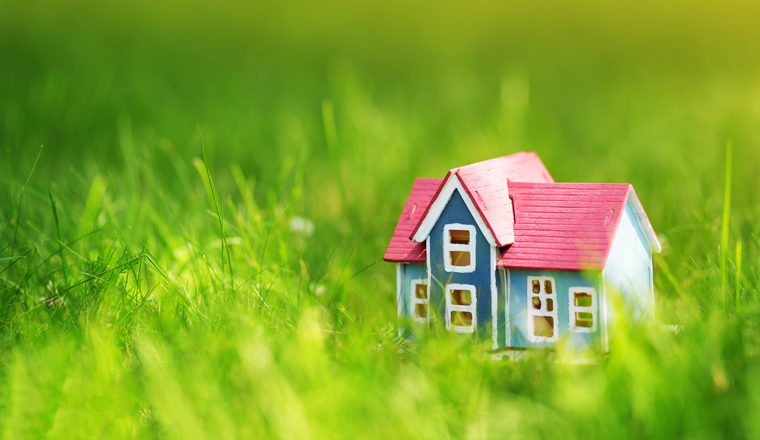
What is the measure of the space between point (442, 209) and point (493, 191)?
0.21 meters

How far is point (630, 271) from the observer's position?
271 cm

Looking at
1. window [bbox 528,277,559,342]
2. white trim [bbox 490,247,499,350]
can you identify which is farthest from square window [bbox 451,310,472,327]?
window [bbox 528,277,559,342]

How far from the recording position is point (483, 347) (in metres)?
2.57

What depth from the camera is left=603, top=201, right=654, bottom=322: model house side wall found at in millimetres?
2541

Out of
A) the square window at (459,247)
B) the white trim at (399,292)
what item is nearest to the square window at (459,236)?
the square window at (459,247)

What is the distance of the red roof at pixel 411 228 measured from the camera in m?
2.81

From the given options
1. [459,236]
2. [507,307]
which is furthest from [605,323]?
[459,236]

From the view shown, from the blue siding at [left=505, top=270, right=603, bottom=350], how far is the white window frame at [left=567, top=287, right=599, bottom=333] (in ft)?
0.04

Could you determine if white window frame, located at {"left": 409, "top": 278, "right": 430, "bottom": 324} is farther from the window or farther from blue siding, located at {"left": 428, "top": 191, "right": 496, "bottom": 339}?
the window

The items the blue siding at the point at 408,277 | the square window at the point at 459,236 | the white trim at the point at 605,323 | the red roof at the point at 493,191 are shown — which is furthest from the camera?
the blue siding at the point at 408,277

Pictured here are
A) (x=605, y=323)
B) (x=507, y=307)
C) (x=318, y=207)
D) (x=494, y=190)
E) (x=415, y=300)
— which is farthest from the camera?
(x=318, y=207)

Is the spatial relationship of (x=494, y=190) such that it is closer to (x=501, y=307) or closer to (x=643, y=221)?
(x=501, y=307)

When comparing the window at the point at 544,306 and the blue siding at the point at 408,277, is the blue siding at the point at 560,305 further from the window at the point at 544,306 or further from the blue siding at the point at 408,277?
the blue siding at the point at 408,277

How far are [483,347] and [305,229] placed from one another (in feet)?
5.87
